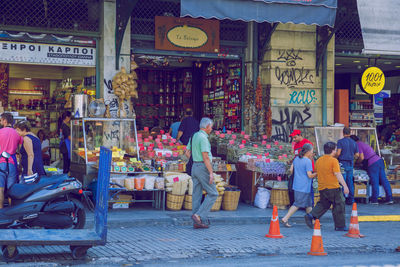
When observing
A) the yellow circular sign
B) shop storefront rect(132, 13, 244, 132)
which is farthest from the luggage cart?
the yellow circular sign

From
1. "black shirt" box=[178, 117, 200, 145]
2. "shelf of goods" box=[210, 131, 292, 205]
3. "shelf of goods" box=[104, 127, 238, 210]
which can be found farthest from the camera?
"black shirt" box=[178, 117, 200, 145]

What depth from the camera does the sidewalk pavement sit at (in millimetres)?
10773

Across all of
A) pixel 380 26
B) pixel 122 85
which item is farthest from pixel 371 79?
pixel 122 85

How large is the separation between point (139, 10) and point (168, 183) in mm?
4583

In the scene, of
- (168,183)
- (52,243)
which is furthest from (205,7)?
(52,243)

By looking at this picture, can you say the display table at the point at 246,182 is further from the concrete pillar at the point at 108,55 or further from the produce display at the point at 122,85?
the concrete pillar at the point at 108,55

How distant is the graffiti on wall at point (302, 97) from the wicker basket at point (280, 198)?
10.9 feet

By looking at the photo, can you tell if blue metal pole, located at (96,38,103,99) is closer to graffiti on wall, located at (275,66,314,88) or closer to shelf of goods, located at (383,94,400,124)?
graffiti on wall, located at (275,66,314,88)

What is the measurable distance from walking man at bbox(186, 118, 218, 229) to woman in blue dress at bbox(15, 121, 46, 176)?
→ 2.72m

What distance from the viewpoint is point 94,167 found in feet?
39.7

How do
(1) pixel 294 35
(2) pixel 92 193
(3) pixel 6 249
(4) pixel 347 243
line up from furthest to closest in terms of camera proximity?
(1) pixel 294 35 < (2) pixel 92 193 < (4) pixel 347 243 < (3) pixel 6 249

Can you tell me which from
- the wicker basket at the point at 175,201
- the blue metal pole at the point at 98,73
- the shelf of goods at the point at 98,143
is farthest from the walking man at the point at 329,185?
the blue metal pole at the point at 98,73

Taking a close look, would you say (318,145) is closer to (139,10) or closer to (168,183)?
(168,183)

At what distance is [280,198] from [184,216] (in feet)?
8.13
